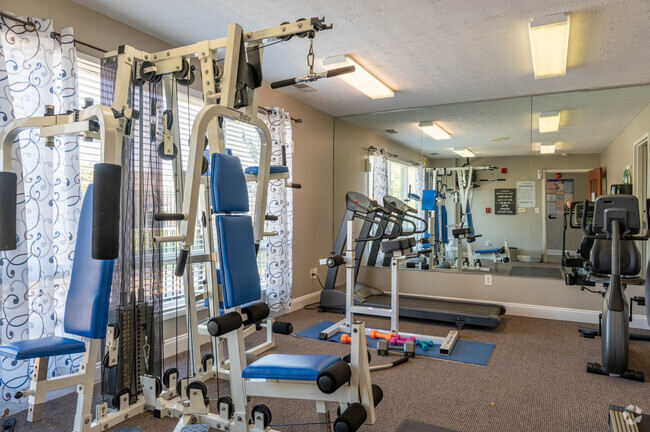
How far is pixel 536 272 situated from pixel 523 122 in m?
1.67

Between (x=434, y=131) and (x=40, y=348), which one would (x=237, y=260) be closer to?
(x=40, y=348)

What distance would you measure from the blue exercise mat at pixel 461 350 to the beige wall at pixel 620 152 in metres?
2.32

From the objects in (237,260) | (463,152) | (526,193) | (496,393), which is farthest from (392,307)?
(463,152)

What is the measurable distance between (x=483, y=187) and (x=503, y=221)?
17.8 inches

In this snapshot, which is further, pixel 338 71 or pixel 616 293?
pixel 616 293

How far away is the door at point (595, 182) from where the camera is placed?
4.47m

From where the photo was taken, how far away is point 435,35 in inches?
121

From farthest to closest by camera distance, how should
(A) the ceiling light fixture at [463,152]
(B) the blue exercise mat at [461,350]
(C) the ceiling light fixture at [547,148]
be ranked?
(A) the ceiling light fixture at [463,152]
(C) the ceiling light fixture at [547,148]
(B) the blue exercise mat at [461,350]

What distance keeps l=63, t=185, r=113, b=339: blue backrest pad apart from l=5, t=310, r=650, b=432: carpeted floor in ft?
2.02

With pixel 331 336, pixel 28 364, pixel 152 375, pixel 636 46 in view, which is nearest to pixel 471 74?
pixel 636 46

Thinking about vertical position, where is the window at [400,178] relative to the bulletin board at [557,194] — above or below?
above

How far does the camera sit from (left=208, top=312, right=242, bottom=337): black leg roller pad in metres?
1.70

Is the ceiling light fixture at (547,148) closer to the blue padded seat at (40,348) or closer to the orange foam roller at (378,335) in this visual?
the orange foam roller at (378,335)

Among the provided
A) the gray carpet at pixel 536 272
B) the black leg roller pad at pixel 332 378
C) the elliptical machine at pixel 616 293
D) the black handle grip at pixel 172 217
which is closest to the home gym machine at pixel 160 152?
the black handle grip at pixel 172 217
